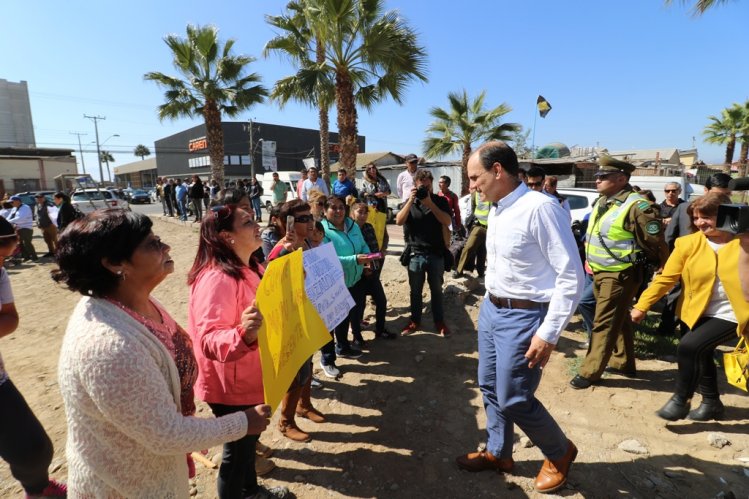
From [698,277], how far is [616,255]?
676 millimetres

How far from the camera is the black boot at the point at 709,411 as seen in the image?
311 cm

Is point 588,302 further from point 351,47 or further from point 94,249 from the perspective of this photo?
point 351,47

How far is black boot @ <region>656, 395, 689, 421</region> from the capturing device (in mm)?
3115

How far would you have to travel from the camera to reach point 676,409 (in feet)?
10.3

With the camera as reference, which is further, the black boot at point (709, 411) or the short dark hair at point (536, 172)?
the short dark hair at point (536, 172)

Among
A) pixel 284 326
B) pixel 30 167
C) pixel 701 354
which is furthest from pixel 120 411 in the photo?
pixel 30 167

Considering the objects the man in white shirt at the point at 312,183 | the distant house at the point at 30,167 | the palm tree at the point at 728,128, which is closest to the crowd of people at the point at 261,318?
the man in white shirt at the point at 312,183

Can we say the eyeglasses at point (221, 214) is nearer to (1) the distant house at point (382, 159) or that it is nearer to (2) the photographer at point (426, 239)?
(2) the photographer at point (426, 239)

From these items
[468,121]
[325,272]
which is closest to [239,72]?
[468,121]

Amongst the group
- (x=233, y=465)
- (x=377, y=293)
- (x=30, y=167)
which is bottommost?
(x=233, y=465)

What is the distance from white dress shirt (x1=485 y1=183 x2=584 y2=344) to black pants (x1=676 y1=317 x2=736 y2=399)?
1.70m

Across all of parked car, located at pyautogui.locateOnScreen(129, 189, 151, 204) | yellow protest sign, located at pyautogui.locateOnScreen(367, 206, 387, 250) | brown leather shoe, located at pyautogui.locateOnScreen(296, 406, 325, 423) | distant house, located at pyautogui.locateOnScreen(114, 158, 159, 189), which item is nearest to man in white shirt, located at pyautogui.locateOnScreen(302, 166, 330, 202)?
yellow protest sign, located at pyautogui.locateOnScreen(367, 206, 387, 250)

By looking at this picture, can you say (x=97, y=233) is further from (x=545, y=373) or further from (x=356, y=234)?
(x=545, y=373)

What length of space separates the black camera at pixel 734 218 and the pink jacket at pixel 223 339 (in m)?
2.72
